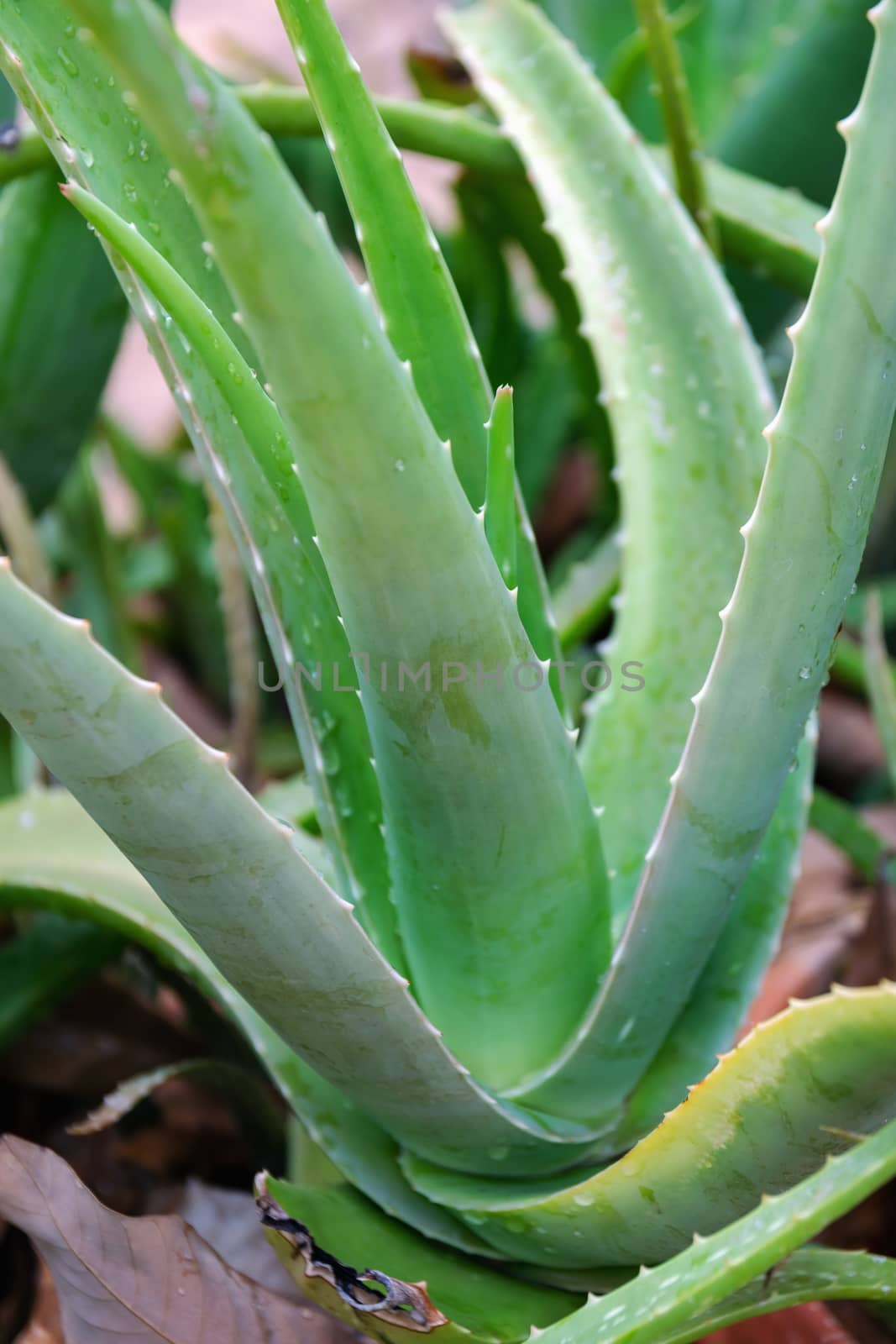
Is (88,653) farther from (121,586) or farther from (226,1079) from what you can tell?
(121,586)

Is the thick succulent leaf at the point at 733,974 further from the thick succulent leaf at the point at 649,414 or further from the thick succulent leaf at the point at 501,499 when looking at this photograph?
the thick succulent leaf at the point at 501,499

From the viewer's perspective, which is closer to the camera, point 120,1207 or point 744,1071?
point 744,1071

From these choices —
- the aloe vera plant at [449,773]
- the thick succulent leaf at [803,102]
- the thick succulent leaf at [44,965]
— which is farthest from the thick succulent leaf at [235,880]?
the thick succulent leaf at [803,102]

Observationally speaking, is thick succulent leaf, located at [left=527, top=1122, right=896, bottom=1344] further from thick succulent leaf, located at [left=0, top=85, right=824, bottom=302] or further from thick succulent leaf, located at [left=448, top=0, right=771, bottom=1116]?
thick succulent leaf, located at [left=0, top=85, right=824, bottom=302]

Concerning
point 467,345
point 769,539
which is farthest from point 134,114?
point 769,539

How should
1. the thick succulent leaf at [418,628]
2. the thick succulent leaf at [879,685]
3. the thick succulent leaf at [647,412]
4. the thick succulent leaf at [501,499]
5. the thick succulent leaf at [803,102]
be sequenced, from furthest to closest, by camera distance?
the thick succulent leaf at [803,102] < the thick succulent leaf at [879,685] < the thick succulent leaf at [647,412] < the thick succulent leaf at [501,499] < the thick succulent leaf at [418,628]
